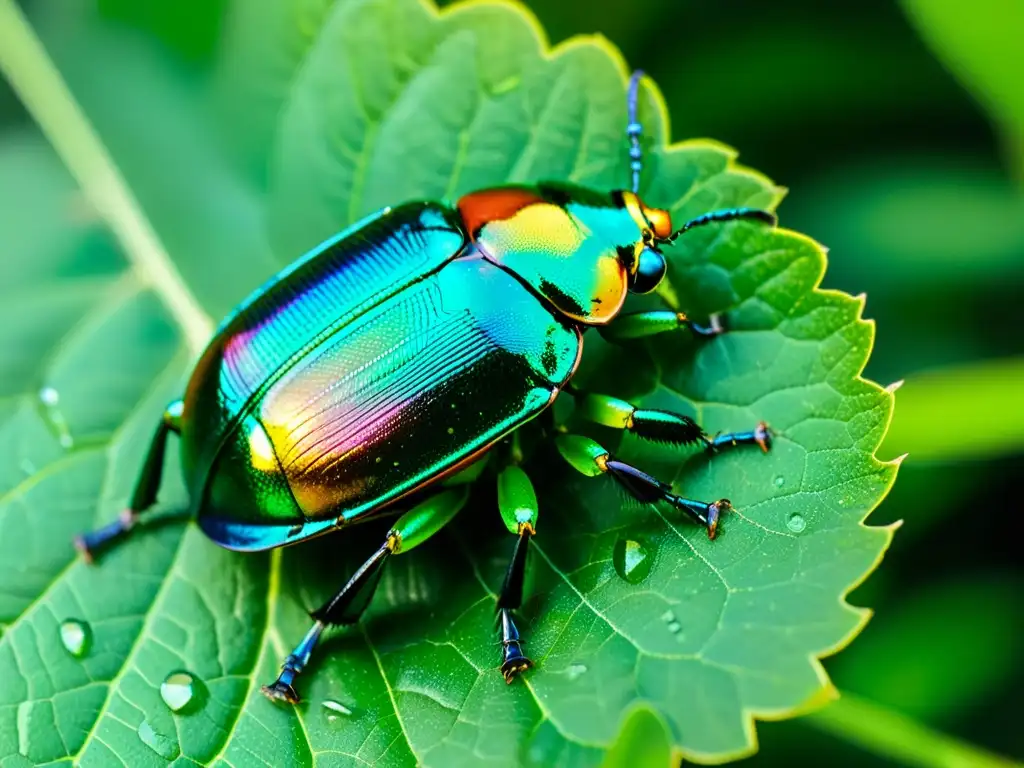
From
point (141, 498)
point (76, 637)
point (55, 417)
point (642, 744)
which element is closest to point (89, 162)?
point (55, 417)

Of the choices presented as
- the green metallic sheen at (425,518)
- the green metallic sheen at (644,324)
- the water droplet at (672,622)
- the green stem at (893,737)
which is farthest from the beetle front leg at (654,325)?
the green stem at (893,737)

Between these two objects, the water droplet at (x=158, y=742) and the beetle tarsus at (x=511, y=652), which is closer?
the beetle tarsus at (x=511, y=652)

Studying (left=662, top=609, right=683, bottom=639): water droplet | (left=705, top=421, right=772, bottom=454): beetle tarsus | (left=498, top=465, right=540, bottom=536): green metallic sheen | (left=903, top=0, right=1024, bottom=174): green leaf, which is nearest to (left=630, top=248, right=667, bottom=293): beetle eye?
(left=705, top=421, right=772, bottom=454): beetle tarsus

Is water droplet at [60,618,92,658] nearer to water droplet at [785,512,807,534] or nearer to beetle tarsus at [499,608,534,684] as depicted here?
beetle tarsus at [499,608,534,684]

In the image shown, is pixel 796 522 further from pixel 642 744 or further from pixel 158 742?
pixel 158 742

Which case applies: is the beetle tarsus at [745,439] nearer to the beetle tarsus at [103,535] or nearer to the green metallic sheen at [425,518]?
the green metallic sheen at [425,518]

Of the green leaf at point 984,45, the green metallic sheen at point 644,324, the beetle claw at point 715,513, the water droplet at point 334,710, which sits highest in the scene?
the green leaf at point 984,45

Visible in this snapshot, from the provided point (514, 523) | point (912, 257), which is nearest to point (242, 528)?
point (514, 523)

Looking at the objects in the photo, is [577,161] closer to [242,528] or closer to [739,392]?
[739,392]
